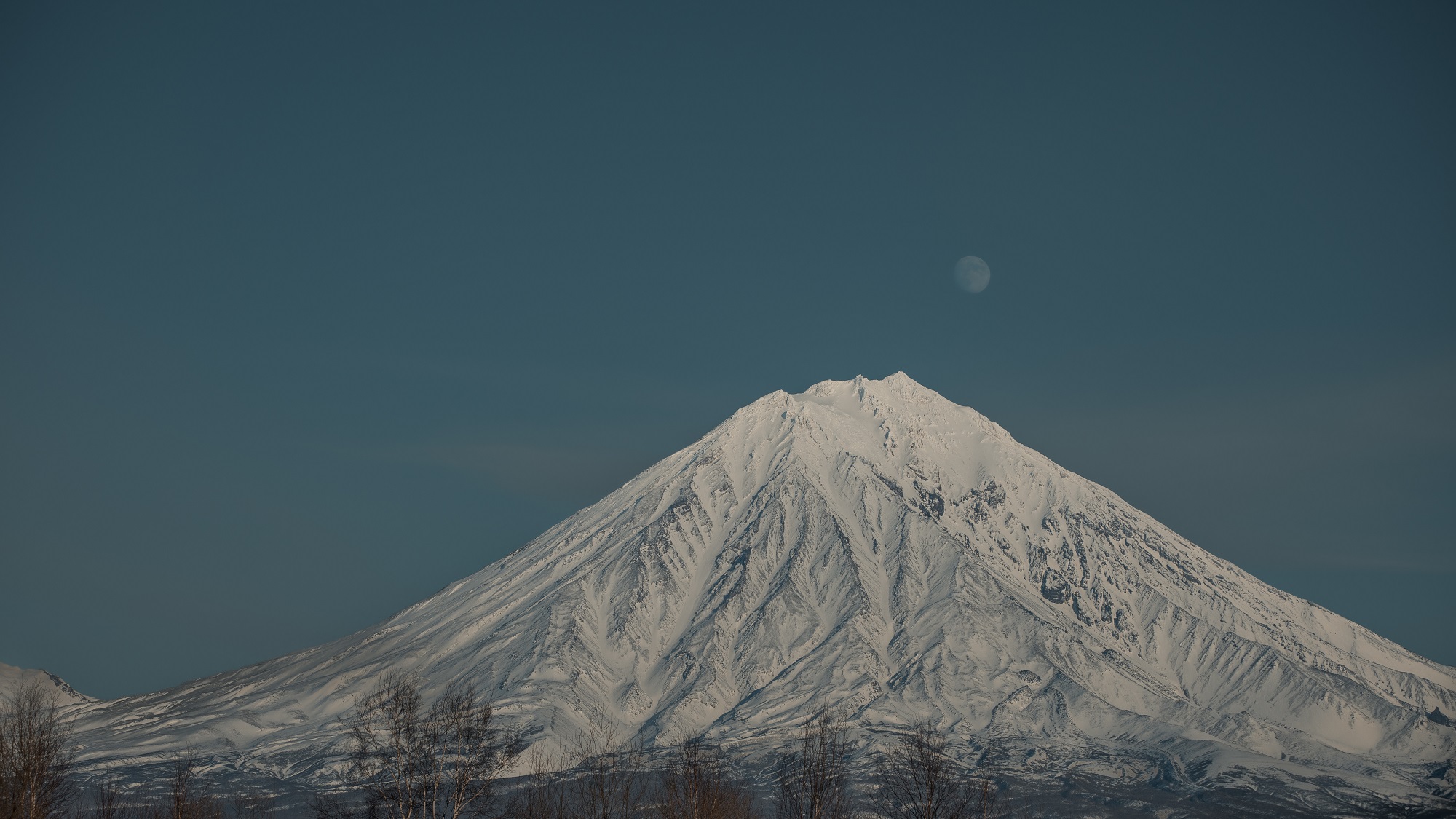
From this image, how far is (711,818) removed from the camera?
7469 centimetres

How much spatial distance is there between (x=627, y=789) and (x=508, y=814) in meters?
15.9

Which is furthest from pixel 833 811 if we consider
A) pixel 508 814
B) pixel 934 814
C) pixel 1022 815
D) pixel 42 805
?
pixel 1022 815

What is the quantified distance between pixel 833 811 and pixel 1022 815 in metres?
119

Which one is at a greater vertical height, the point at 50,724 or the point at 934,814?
the point at 50,724

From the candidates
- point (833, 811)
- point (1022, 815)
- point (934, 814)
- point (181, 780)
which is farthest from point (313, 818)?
point (934, 814)

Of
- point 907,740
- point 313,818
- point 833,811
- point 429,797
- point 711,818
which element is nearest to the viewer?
point 429,797

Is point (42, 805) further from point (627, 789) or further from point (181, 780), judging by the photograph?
point (627, 789)

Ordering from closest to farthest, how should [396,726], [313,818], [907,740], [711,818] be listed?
1. [396,726]
2. [711,818]
3. [907,740]
4. [313,818]

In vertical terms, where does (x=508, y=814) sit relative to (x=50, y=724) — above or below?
below

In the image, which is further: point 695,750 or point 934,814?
point 695,750

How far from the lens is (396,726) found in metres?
62.6

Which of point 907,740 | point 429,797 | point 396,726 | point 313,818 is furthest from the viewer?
point 313,818

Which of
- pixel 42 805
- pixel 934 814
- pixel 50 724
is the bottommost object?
pixel 934 814

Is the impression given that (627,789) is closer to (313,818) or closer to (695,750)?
(695,750)
